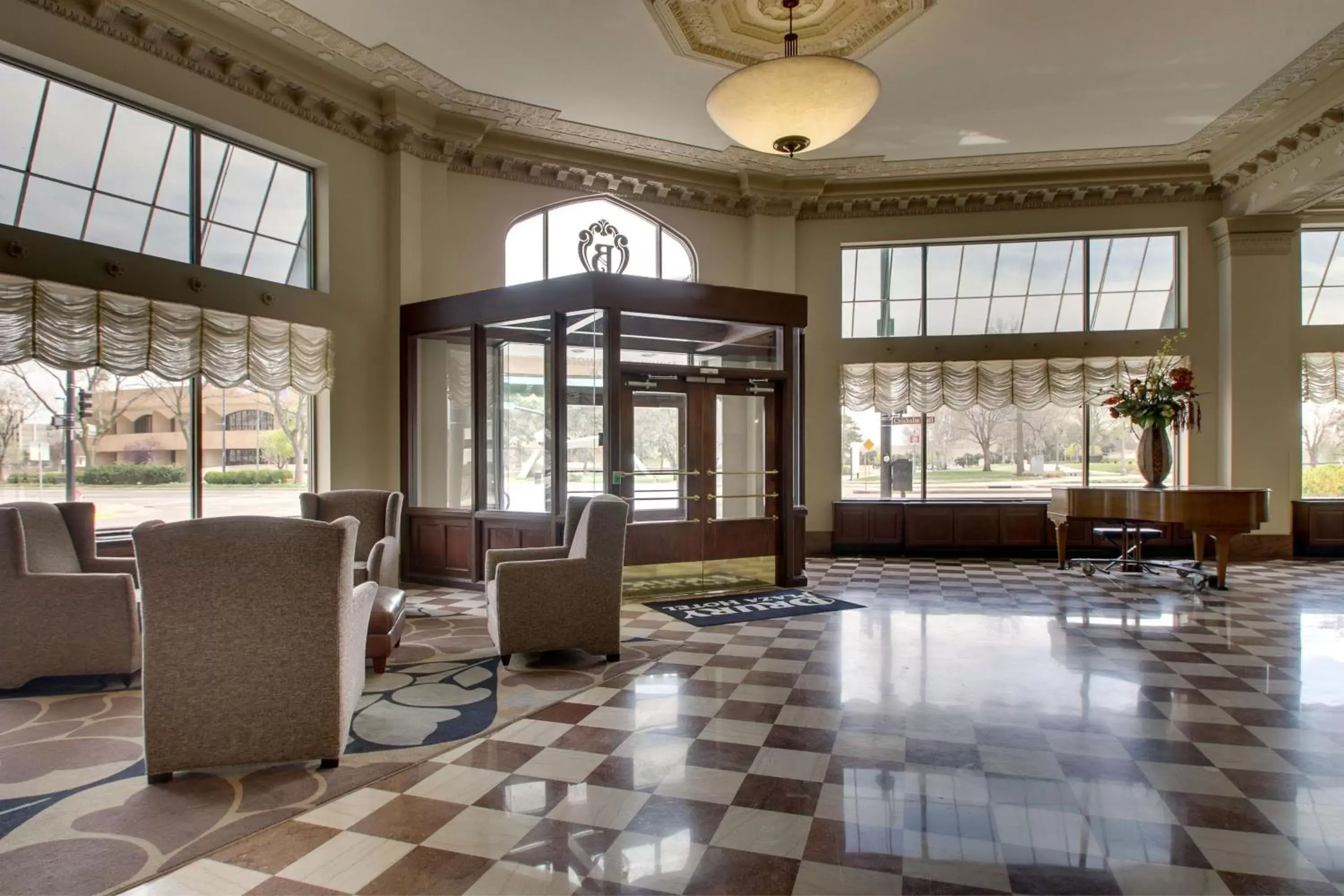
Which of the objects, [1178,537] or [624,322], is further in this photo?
[1178,537]

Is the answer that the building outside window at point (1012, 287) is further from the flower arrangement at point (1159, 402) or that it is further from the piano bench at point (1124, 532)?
the piano bench at point (1124, 532)

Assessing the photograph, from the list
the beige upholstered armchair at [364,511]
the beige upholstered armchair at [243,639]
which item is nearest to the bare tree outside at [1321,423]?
the beige upholstered armchair at [364,511]

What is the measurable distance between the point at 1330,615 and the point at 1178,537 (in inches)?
135

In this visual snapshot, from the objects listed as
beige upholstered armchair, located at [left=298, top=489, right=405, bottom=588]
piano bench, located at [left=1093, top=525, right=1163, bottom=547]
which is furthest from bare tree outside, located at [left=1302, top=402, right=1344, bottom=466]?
beige upholstered armchair, located at [left=298, top=489, right=405, bottom=588]

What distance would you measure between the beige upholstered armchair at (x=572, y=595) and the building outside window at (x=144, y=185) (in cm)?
401

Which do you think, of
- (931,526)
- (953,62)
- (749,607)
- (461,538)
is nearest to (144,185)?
Answer: (461,538)

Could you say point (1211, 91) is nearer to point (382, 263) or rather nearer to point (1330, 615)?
point (1330, 615)

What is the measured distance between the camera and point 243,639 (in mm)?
3082

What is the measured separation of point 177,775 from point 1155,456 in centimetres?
819

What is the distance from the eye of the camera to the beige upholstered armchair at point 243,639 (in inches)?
118

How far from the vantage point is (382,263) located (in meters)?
7.93

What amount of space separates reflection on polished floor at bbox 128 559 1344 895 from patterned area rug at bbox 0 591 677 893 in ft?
0.49

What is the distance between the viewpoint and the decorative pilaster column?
9414 millimetres

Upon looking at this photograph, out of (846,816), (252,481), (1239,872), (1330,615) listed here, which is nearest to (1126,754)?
(1239,872)
